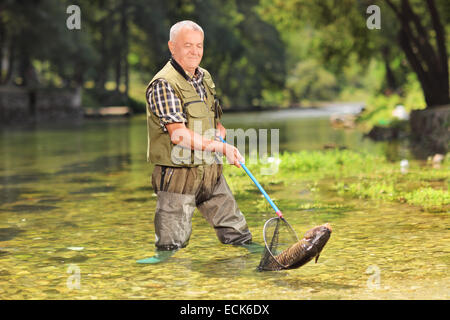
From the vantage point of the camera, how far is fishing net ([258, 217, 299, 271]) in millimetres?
6773

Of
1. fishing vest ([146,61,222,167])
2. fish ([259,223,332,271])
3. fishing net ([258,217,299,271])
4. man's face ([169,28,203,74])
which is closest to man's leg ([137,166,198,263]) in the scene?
fishing vest ([146,61,222,167])

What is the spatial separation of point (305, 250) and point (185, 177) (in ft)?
4.28

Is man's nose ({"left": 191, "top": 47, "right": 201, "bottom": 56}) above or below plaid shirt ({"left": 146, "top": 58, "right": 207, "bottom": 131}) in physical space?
above

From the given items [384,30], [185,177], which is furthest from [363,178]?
[384,30]

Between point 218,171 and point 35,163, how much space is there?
474 inches

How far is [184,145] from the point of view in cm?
704

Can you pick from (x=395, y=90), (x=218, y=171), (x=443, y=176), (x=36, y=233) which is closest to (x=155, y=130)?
(x=218, y=171)

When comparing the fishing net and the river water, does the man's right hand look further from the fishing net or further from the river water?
the river water

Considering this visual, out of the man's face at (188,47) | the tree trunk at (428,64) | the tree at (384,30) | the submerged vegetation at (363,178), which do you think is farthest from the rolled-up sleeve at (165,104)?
the tree trunk at (428,64)

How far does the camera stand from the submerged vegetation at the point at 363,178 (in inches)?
431

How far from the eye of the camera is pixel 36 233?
9.16 metres

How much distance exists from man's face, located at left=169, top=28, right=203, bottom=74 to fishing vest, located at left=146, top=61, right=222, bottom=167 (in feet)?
0.40

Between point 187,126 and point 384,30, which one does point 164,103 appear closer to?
point 187,126
